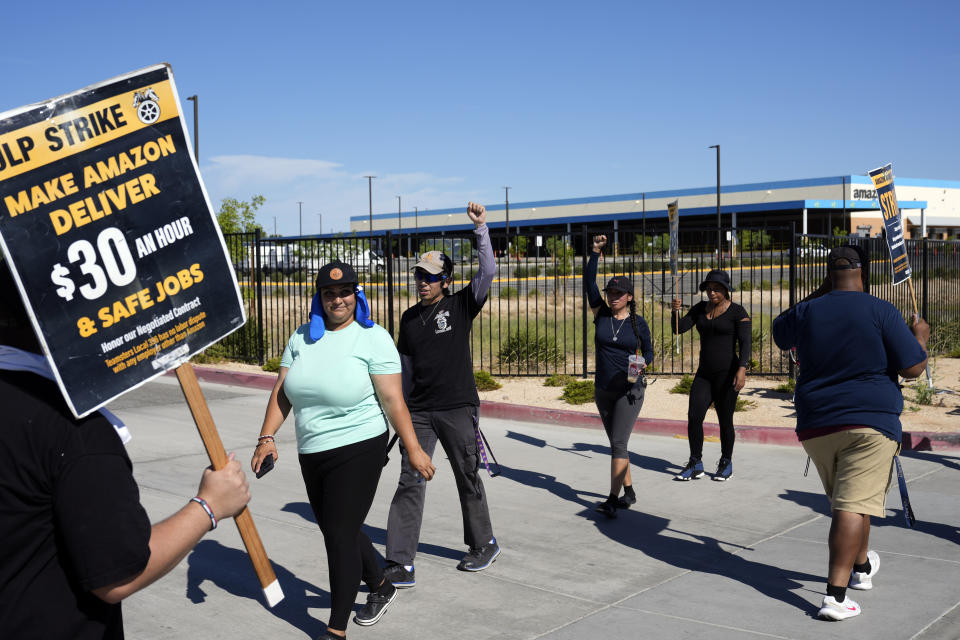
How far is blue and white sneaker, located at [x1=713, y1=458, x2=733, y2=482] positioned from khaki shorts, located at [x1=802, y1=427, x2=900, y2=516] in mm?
3440

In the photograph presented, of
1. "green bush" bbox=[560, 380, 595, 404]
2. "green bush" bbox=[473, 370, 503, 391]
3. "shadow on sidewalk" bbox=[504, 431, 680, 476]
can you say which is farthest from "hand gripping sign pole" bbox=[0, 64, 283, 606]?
"green bush" bbox=[473, 370, 503, 391]

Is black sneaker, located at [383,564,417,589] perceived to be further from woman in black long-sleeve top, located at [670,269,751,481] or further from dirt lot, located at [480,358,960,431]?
dirt lot, located at [480,358,960,431]

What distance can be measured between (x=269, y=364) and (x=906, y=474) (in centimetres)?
1061

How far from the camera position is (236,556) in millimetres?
6051

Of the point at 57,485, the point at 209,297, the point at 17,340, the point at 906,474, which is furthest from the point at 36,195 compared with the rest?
the point at 906,474

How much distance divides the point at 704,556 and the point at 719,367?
255 cm

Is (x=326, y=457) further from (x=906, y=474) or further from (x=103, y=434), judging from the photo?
(x=906, y=474)

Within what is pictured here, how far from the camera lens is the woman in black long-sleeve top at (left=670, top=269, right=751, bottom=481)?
826cm

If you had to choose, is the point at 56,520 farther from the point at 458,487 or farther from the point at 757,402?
the point at 757,402

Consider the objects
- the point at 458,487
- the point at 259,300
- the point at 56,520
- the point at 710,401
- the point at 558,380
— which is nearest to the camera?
the point at 56,520

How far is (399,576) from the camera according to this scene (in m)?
5.38

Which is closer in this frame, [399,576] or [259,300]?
[399,576]

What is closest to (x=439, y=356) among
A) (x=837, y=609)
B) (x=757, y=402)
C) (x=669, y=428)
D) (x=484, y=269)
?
(x=484, y=269)

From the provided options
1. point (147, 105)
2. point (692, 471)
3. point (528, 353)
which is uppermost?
point (147, 105)
